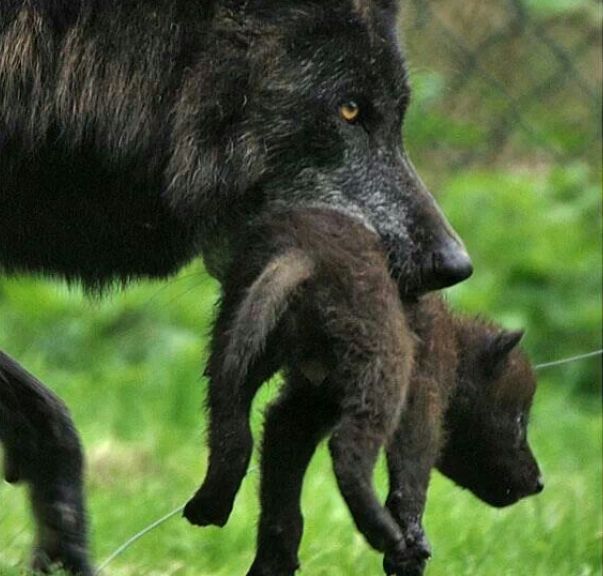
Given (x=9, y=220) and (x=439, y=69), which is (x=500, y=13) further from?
(x=9, y=220)

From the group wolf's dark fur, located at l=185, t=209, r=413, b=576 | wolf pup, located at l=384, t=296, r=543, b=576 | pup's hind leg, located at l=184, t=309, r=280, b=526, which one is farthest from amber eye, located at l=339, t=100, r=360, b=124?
pup's hind leg, located at l=184, t=309, r=280, b=526

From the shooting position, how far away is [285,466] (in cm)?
338

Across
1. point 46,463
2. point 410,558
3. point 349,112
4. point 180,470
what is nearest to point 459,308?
point 180,470

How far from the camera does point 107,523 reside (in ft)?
15.9

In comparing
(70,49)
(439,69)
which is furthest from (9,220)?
(439,69)

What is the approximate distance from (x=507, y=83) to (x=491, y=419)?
4937mm

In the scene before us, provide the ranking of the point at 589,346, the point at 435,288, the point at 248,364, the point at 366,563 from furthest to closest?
the point at 589,346, the point at 366,563, the point at 435,288, the point at 248,364

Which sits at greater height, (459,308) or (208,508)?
(208,508)

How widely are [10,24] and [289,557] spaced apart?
115 cm

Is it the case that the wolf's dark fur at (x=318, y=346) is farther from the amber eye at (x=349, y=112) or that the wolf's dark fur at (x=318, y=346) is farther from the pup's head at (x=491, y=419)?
the pup's head at (x=491, y=419)

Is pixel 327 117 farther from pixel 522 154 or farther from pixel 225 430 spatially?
pixel 522 154

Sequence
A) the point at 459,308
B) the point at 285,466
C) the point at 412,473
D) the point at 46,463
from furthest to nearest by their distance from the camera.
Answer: the point at 459,308 < the point at 46,463 < the point at 285,466 < the point at 412,473

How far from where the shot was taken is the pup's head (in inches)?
145

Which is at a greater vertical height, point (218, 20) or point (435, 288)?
point (218, 20)
